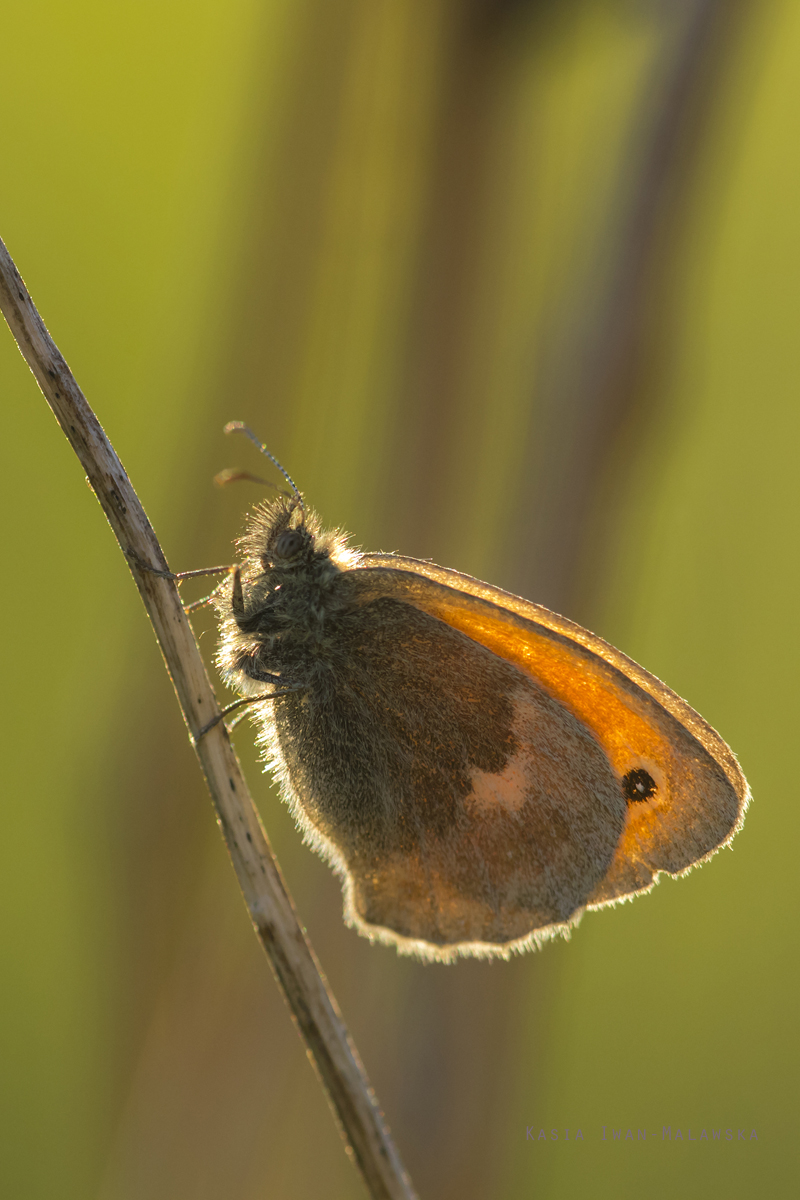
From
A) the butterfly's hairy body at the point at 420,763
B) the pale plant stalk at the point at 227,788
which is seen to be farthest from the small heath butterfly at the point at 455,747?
the pale plant stalk at the point at 227,788

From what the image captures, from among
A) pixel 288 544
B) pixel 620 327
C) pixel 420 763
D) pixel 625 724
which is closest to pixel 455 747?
pixel 420 763

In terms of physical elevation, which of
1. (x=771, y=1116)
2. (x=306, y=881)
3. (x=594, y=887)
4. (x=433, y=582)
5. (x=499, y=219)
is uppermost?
(x=499, y=219)

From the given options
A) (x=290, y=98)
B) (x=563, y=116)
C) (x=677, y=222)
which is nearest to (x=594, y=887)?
(x=677, y=222)

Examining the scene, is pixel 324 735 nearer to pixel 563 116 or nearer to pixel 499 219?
pixel 499 219

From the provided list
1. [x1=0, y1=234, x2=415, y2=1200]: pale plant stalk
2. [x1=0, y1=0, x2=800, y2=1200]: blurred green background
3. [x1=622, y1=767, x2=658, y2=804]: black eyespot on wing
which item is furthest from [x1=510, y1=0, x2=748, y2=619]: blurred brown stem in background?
[x1=0, y1=234, x2=415, y2=1200]: pale plant stalk

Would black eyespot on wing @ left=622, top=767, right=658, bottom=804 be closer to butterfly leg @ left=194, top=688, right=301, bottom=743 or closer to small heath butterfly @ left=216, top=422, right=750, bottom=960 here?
small heath butterfly @ left=216, top=422, right=750, bottom=960

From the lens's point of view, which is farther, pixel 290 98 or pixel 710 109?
pixel 290 98

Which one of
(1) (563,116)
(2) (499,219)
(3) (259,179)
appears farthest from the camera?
(1) (563,116)
